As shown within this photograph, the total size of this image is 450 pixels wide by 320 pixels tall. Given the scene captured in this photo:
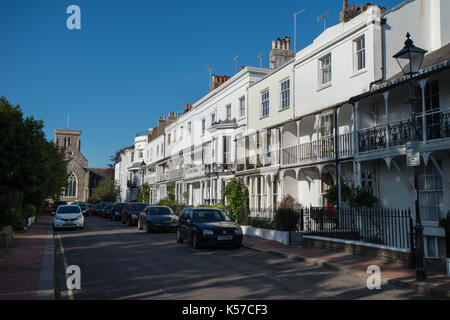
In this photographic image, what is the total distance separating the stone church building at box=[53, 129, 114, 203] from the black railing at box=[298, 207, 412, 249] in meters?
73.7

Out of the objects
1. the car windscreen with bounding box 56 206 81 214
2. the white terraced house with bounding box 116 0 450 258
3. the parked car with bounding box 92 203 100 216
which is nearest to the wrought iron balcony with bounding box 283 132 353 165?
the white terraced house with bounding box 116 0 450 258

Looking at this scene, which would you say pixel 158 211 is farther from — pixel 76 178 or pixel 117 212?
pixel 76 178

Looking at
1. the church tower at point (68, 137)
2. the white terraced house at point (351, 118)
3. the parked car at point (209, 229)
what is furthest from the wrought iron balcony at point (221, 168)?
the church tower at point (68, 137)

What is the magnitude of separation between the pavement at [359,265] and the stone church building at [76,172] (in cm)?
7473

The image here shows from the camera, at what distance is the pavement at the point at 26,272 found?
24.0ft

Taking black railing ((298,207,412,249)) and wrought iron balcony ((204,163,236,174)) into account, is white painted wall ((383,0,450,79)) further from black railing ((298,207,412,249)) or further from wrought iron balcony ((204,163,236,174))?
wrought iron balcony ((204,163,236,174))

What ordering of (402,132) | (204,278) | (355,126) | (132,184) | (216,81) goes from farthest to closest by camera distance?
(132,184), (216,81), (355,126), (402,132), (204,278)

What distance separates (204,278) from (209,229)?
530 centimetres

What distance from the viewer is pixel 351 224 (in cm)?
1421

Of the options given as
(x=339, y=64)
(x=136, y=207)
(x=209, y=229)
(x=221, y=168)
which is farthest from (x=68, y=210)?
(x=339, y=64)

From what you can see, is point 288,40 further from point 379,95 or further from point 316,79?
point 379,95

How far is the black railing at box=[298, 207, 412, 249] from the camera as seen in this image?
46.3 feet

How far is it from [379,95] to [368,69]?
51.6 inches
